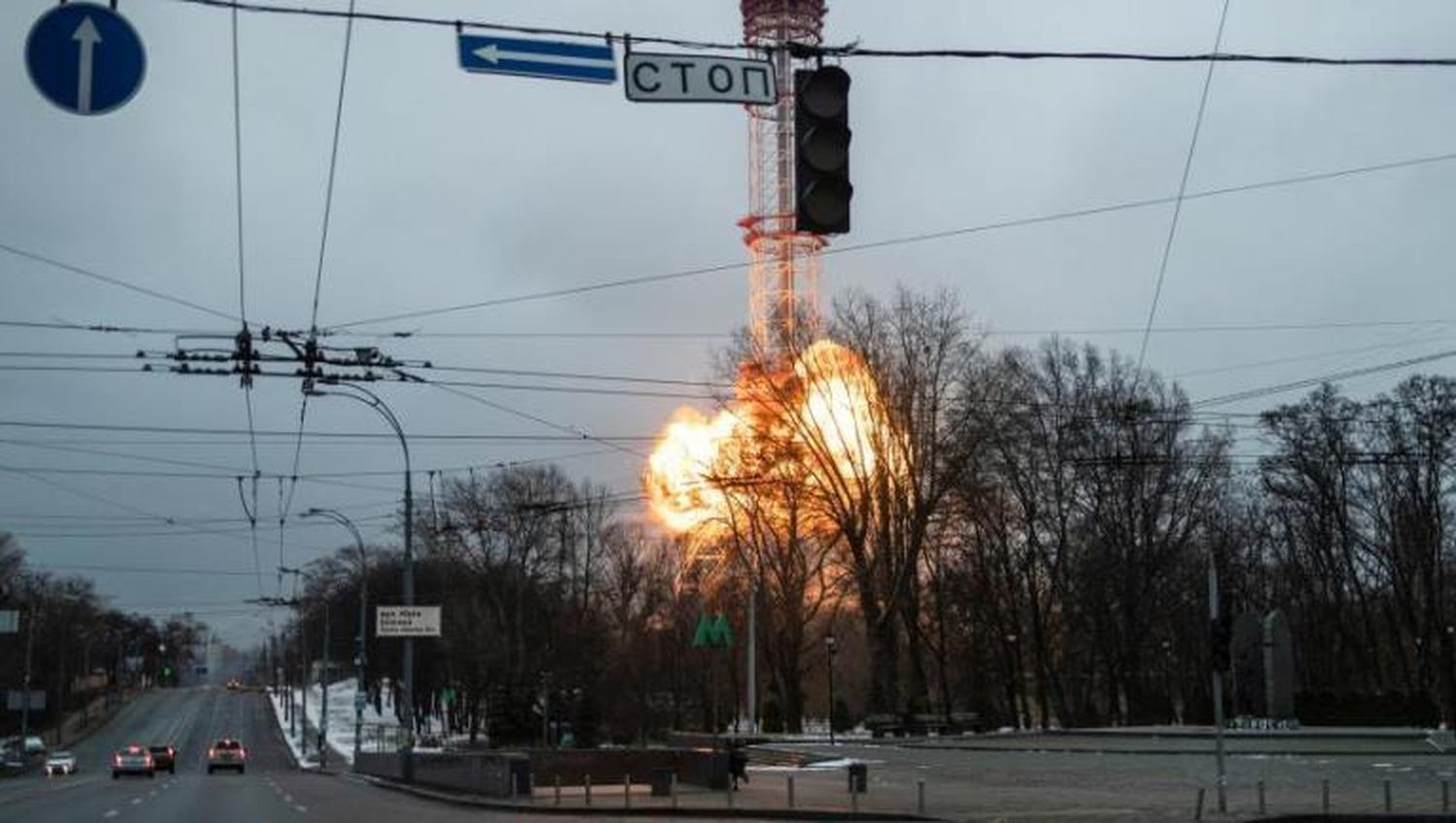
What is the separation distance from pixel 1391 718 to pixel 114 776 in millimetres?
54203

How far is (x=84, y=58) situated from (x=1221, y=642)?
2097 centimetres

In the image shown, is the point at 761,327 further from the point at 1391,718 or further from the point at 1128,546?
the point at 1391,718

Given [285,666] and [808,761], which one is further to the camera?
[285,666]

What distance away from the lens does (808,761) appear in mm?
48375

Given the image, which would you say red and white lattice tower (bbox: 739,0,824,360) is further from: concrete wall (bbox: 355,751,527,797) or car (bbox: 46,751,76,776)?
car (bbox: 46,751,76,776)

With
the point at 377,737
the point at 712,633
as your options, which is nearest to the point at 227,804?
the point at 712,633

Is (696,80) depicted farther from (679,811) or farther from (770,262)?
(770,262)

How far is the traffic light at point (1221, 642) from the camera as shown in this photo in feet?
82.5

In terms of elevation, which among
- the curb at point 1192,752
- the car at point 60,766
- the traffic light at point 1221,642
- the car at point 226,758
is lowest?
the car at point 60,766

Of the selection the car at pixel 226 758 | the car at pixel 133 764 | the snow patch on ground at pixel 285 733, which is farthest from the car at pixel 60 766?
the car at pixel 133 764

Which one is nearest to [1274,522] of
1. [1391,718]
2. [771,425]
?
[1391,718]

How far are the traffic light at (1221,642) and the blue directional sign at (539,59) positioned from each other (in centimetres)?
1858

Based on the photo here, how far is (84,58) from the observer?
391 inches

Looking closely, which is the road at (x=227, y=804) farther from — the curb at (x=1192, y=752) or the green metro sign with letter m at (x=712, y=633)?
the curb at (x=1192, y=752)
